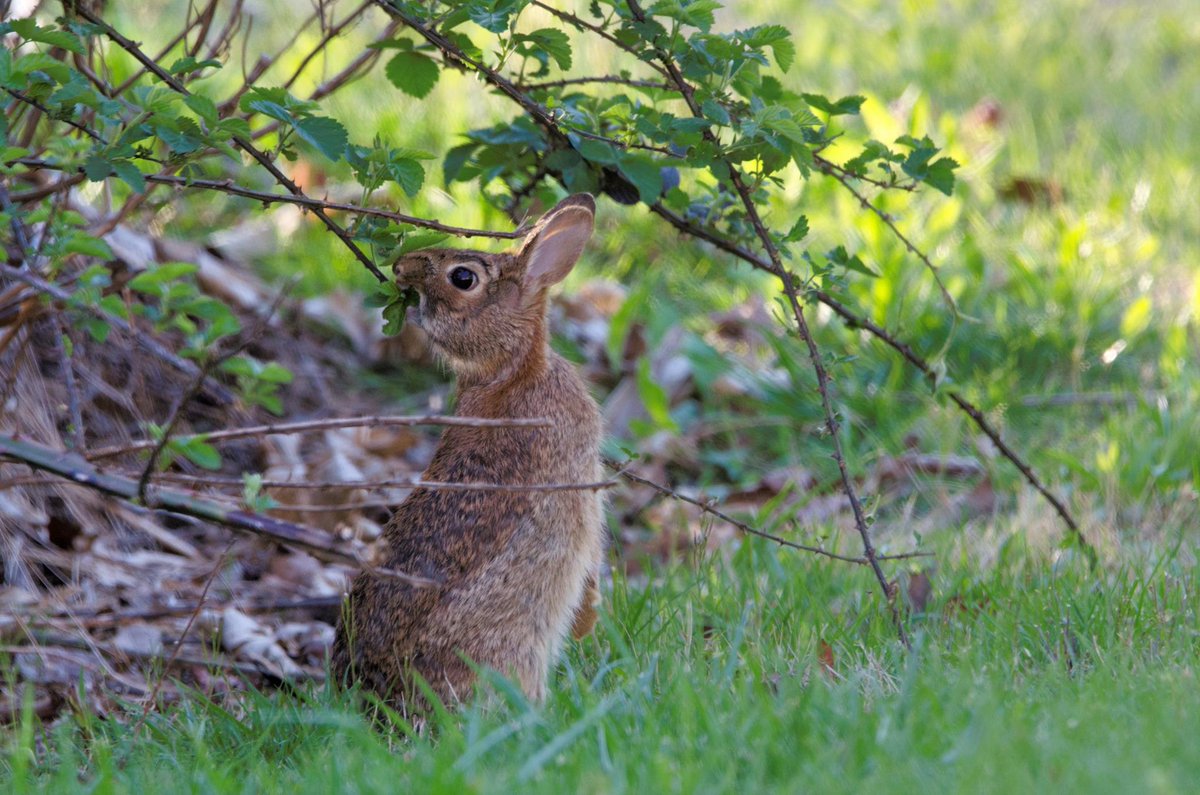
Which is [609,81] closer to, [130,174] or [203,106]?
[203,106]

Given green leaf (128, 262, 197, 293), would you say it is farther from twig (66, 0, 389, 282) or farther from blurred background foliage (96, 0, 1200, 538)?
blurred background foliage (96, 0, 1200, 538)

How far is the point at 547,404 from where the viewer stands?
419cm

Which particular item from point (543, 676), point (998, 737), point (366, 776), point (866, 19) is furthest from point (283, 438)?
point (866, 19)

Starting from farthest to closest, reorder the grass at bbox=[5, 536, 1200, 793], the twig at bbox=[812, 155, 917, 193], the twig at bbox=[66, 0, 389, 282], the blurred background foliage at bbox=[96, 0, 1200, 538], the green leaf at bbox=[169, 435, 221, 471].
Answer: the blurred background foliage at bbox=[96, 0, 1200, 538] → the twig at bbox=[812, 155, 917, 193] → the twig at bbox=[66, 0, 389, 282] → the green leaf at bbox=[169, 435, 221, 471] → the grass at bbox=[5, 536, 1200, 793]

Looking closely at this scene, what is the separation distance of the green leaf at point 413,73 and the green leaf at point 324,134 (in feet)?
2.37

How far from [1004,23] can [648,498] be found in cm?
590

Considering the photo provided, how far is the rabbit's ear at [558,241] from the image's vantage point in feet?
13.5

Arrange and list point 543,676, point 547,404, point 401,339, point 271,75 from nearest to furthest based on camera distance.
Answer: point 543,676, point 547,404, point 401,339, point 271,75

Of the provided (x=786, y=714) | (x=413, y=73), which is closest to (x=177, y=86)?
(x=413, y=73)

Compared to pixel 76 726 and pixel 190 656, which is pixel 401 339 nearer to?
pixel 190 656

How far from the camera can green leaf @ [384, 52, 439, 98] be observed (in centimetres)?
398

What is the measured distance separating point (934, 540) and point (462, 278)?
6.33 ft

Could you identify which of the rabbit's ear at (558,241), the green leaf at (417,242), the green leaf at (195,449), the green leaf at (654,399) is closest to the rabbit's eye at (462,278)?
the rabbit's ear at (558,241)

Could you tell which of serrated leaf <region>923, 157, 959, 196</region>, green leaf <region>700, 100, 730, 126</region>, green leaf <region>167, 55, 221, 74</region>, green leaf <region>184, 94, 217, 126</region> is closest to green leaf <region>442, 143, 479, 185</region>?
green leaf <region>700, 100, 730, 126</region>
